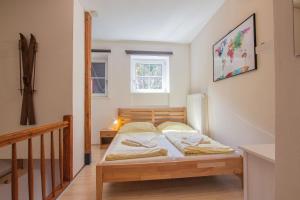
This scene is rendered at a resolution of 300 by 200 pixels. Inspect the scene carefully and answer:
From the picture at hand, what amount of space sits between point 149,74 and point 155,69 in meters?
0.19

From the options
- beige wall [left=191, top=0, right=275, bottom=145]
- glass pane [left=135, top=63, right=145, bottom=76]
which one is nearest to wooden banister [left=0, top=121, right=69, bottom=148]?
beige wall [left=191, top=0, right=275, bottom=145]

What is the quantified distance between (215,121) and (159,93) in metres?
1.55

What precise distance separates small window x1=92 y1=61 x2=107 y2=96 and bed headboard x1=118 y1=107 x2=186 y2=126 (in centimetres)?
65

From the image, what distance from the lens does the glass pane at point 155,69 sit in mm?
4234

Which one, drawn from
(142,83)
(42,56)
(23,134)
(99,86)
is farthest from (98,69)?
(23,134)

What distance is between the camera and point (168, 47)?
4.20 m

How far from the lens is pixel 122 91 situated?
13.3 ft

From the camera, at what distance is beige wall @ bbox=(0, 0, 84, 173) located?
85.7 inches

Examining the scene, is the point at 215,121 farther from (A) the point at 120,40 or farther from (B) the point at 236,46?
(A) the point at 120,40

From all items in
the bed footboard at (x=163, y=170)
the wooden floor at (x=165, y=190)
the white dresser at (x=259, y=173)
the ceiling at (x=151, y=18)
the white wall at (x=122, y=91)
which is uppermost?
the ceiling at (x=151, y=18)

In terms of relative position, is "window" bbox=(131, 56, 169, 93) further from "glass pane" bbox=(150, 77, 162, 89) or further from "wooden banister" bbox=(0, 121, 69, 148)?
"wooden banister" bbox=(0, 121, 69, 148)

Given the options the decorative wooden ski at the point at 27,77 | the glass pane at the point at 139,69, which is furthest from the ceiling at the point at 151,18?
the decorative wooden ski at the point at 27,77

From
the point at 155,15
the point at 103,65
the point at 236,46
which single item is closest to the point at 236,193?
the point at 236,46

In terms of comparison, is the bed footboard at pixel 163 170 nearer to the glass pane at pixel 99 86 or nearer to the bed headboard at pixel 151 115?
the bed headboard at pixel 151 115
